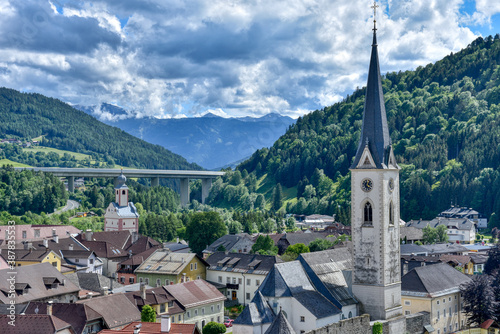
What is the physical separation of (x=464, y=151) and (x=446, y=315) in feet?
434

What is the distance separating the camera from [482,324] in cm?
6650

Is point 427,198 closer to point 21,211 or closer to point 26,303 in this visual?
point 21,211

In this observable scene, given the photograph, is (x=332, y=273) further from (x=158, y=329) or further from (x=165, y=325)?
(x=165, y=325)

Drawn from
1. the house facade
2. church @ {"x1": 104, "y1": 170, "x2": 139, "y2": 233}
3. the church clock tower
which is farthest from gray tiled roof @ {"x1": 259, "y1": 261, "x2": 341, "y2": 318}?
church @ {"x1": 104, "y1": 170, "x2": 139, "y2": 233}

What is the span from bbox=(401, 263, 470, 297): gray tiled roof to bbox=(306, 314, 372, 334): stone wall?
1209cm

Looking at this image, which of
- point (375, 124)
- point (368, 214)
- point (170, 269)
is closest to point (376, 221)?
point (368, 214)

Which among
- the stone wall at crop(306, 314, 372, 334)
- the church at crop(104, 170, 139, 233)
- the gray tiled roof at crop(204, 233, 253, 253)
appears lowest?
the stone wall at crop(306, 314, 372, 334)

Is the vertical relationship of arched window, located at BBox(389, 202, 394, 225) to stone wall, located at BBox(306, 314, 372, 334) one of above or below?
above

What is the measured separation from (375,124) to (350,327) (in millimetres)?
18020

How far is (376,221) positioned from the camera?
59844mm

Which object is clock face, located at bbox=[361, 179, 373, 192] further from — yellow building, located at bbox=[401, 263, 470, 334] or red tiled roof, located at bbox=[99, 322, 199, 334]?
red tiled roof, located at bbox=[99, 322, 199, 334]

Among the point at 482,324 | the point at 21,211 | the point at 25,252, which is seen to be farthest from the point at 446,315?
the point at 21,211

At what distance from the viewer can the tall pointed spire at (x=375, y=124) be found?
60594 mm

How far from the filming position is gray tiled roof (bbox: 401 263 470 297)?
67312 millimetres
